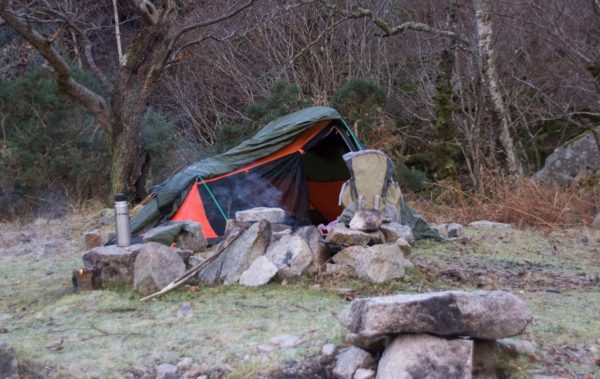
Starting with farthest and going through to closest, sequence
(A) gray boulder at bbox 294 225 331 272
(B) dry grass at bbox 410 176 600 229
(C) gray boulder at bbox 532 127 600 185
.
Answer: (C) gray boulder at bbox 532 127 600 185
(B) dry grass at bbox 410 176 600 229
(A) gray boulder at bbox 294 225 331 272

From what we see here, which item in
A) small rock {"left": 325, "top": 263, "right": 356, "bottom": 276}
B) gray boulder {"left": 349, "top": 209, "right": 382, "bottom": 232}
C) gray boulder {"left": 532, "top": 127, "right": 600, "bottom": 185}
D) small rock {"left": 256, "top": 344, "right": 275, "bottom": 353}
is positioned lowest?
small rock {"left": 256, "top": 344, "right": 275, "bottom": 353}

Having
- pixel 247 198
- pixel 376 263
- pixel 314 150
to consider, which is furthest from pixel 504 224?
pixel 376 263

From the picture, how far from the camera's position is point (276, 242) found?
5.50 m

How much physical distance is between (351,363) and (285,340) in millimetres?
533

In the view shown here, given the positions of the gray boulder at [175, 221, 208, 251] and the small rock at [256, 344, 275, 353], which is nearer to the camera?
the small rock at [256, 344, 275, 353]

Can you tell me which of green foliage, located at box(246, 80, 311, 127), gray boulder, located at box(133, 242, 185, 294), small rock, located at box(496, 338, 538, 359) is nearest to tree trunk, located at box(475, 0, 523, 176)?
green foliage, located at box(246, 80, 311, 127)

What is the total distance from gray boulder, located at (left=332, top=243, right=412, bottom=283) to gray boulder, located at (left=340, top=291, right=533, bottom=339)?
186 cm

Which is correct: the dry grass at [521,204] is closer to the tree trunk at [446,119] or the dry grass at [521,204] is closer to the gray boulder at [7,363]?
the tree trunk at [446,119]

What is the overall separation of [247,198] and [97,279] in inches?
105

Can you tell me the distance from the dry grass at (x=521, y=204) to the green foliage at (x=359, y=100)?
5.47 ft

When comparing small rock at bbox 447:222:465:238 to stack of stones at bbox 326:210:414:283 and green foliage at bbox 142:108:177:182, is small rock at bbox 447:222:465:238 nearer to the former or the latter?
stack of stones at bbox 326:210:414:283

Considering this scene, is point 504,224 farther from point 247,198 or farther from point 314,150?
point 247,198

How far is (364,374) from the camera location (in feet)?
11.0

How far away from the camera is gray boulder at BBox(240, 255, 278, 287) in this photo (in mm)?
5168
